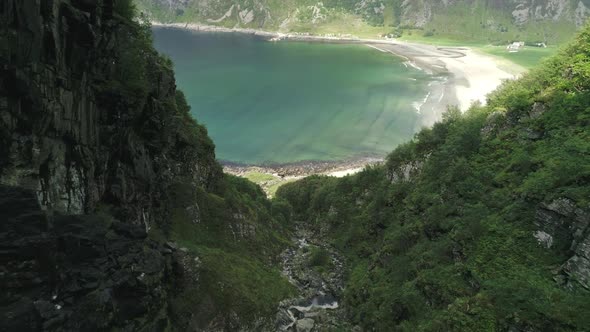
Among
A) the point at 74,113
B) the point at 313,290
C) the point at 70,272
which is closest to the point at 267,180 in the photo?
the point at 313,290

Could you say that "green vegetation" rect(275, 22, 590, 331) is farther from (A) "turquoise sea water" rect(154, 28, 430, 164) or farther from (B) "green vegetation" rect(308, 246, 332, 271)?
(A) "turquoise sea water" rect(154, 28, 430, 164)

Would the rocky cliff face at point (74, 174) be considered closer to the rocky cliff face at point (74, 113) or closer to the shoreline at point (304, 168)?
the rocky cliff face at point (74, 113)

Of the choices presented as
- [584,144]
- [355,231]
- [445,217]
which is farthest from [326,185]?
[584,144]

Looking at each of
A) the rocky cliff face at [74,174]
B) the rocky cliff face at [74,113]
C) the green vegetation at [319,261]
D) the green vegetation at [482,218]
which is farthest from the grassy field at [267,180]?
the rocky cliff face at [74,174]

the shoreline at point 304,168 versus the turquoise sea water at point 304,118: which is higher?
the turquoise sea water at point 304,118

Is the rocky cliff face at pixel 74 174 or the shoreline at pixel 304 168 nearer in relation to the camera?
the rocky cliff face at pixel 74 174

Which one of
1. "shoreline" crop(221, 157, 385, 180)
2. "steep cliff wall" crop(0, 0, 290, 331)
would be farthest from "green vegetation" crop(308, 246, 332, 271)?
"shoreline" crop(221, 157, 385, 180)
